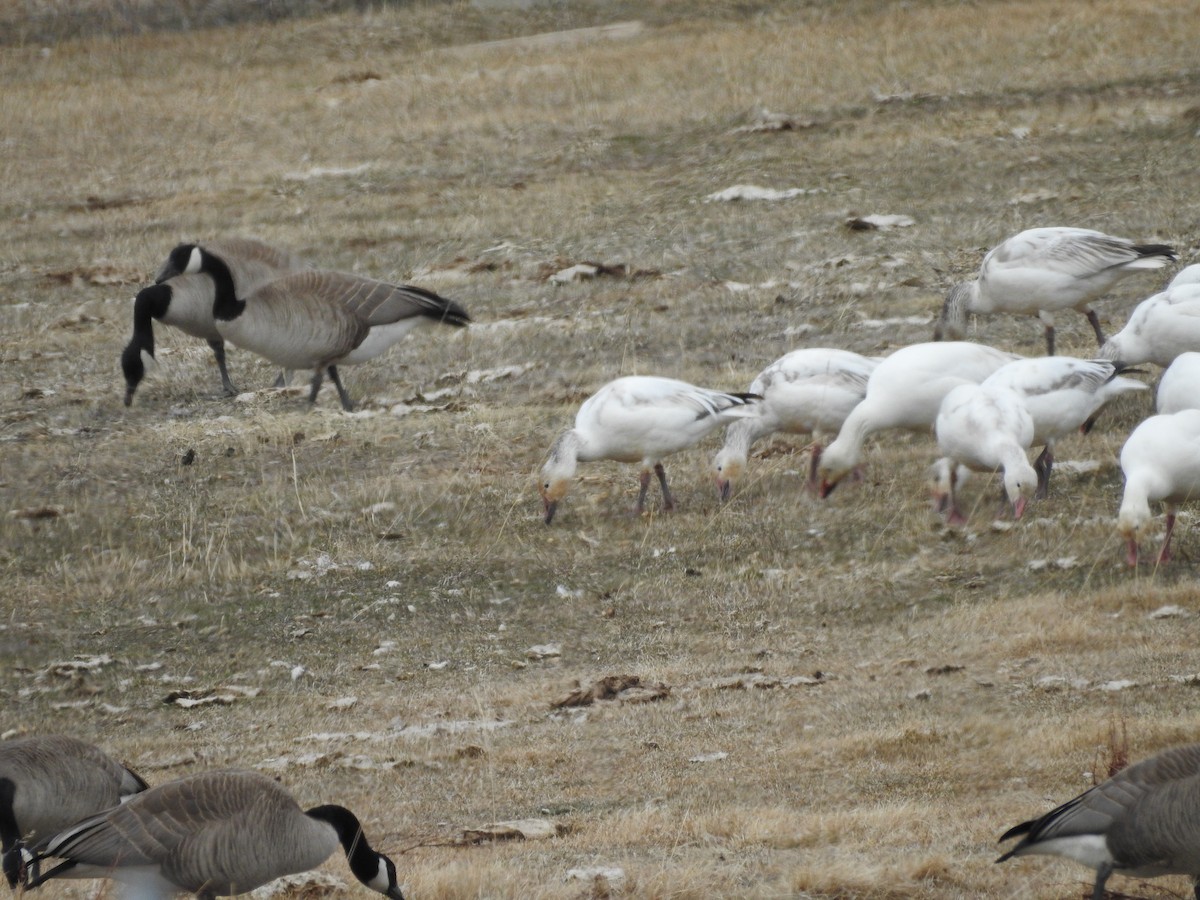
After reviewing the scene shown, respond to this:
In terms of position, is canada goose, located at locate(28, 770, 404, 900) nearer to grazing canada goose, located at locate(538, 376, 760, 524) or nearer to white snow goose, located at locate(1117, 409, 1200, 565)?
white snow goose, located at locate(1117, 409, 1200, 565)

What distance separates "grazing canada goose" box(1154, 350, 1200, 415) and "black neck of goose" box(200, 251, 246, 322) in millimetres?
7591

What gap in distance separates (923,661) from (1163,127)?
14.8 metres

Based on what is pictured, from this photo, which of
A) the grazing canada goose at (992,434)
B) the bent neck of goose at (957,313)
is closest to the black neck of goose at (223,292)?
the bent neck of goose at (957,313)

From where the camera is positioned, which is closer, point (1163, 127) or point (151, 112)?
point (1163, 127)

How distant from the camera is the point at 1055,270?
1297cm

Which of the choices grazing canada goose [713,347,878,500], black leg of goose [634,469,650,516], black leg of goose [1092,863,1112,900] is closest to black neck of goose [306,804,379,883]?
black leg of goose [1092,863,1112,900]

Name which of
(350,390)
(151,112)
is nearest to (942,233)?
(350,390)

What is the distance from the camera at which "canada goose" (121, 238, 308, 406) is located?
14.5 m

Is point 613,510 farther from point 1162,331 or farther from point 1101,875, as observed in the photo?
point 1101,875

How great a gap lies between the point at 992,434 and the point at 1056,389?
0.87 metres

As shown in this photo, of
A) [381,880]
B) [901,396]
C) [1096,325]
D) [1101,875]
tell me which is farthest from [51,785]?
[1096,325]


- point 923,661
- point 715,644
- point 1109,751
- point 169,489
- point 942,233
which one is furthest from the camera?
point 942,233

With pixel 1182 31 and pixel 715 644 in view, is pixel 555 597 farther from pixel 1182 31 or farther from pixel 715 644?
pixel 1182 31

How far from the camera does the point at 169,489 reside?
12.4 meters
